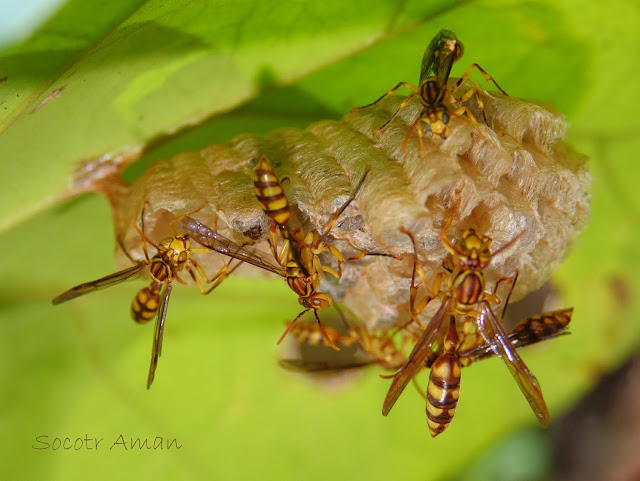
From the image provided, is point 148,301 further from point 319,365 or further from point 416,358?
point 416,358

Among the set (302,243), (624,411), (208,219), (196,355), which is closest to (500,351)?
(302,243)

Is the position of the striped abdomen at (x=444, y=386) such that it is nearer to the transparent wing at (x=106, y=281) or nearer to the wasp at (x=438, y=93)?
the wasp at (x=438, y=93)

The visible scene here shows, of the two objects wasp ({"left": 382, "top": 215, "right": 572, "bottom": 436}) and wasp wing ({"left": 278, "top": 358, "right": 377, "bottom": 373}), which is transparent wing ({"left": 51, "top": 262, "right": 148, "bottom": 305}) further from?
wasp ({"left": 382, "top": 215, "right": 572, "bottom": 436})

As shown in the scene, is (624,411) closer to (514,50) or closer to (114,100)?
(514,50)

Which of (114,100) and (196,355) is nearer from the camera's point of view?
(114,100)

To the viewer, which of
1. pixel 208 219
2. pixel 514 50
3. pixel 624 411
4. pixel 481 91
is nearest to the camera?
pixel 481 91
